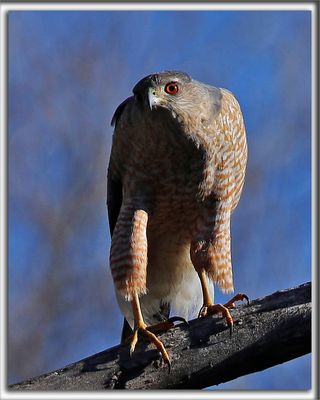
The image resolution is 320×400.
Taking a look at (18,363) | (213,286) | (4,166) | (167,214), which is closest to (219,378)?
(213,286)

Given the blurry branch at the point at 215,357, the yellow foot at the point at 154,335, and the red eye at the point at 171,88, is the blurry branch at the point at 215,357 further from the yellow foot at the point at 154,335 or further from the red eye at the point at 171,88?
the red eye at the point at 171,88

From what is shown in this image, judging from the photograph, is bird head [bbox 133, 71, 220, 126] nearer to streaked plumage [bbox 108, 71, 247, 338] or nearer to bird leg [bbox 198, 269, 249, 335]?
streaked plumage [bbox 108, 71, 247, 338]

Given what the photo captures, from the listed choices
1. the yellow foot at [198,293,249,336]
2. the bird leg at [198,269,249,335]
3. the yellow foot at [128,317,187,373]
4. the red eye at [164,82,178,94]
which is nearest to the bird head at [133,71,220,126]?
the red eye at [164,82,178,94]

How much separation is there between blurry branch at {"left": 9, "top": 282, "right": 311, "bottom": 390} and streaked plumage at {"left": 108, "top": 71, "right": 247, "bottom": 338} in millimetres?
904

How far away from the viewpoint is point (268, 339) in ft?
14.3

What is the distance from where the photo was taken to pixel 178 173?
215 inches

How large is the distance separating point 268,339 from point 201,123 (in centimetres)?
176

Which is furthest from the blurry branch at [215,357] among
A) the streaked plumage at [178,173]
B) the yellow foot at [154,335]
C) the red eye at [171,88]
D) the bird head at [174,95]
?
the red eye at [171,88]

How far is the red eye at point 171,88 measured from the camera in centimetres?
534

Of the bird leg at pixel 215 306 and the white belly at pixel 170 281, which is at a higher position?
the white belly at pixel 170 281

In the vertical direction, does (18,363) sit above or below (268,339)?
above

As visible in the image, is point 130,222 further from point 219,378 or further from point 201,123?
point 219,378

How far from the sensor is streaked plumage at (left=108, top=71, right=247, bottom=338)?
5.35 metres

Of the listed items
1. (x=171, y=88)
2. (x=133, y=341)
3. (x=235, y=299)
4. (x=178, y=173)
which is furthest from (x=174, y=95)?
(x=133, y=341)
